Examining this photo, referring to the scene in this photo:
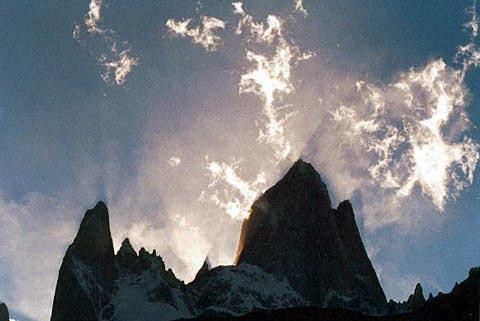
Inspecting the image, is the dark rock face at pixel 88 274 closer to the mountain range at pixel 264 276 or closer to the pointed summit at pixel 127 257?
the mountain range at pixel 264 276

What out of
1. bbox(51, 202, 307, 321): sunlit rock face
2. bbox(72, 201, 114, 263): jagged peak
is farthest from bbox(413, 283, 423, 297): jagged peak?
bbox(72, 201, 114, 263): jagged peak

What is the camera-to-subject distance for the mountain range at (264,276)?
429 ft

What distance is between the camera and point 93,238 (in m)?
142

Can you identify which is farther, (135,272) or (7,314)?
(135,272)

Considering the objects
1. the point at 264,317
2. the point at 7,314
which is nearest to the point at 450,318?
the point at 264,317

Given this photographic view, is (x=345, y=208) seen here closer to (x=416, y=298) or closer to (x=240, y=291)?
(x=416, y=298)

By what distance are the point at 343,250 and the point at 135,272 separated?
2360 inches

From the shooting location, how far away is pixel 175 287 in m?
147

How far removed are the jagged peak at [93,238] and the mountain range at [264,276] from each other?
242 mm

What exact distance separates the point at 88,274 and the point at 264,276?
46873 mm

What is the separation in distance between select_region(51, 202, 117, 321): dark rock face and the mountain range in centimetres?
22

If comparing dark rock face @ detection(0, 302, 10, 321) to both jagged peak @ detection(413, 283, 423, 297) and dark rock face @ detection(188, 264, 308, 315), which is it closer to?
dark rock face @ detection(188, 264, 308, 315)

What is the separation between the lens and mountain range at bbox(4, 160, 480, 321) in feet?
429

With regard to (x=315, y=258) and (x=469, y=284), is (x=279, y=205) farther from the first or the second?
(x=469, y=284)
